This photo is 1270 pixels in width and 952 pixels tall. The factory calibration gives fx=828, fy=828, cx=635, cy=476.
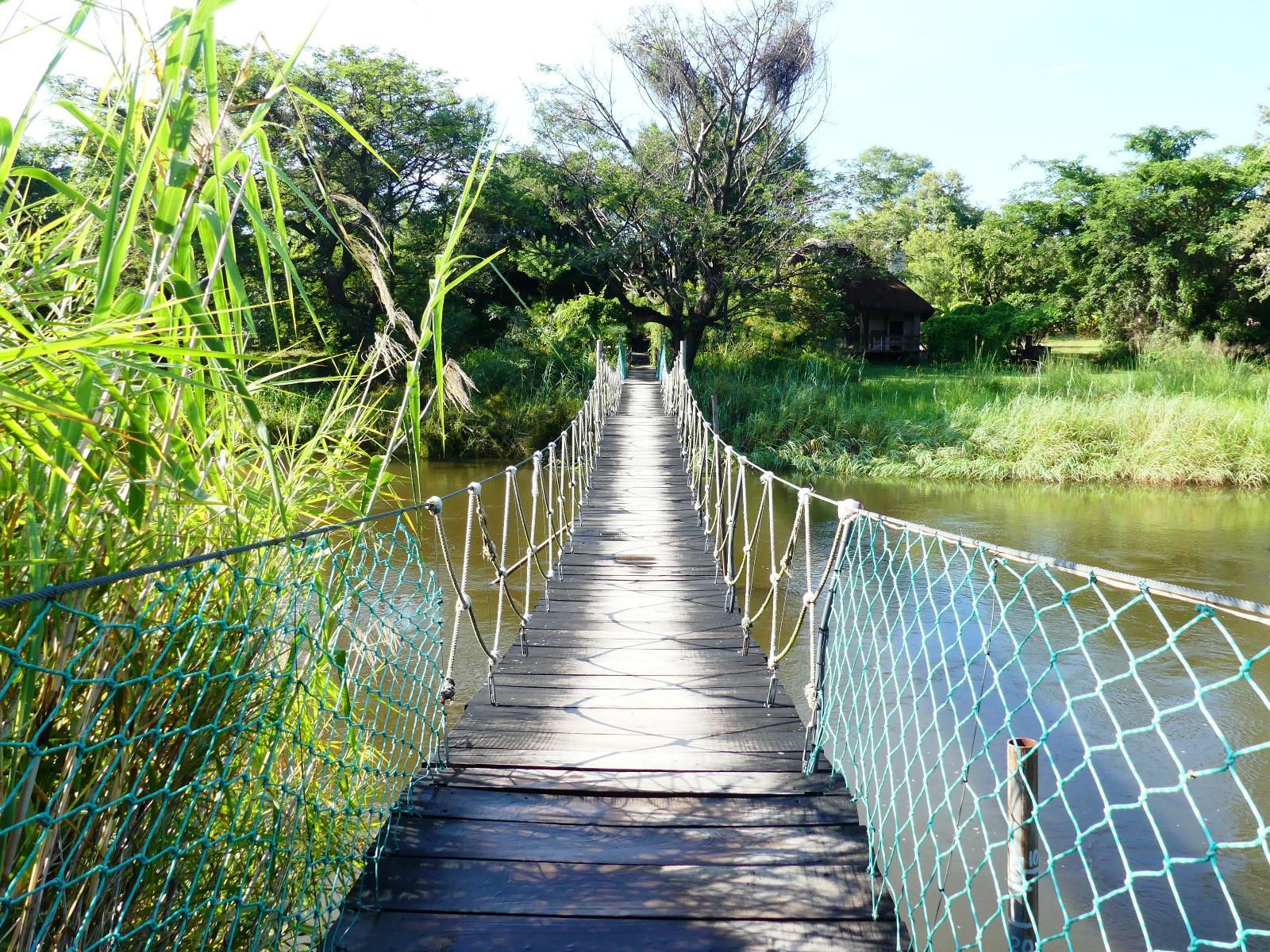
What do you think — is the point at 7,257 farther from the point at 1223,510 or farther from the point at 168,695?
the point at 1223,510

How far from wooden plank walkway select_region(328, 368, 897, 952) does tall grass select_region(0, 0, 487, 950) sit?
317 millimetres

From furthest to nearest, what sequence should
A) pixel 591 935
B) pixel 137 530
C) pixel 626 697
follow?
pixel 626 697, pixel 591 935, pixel 137 530

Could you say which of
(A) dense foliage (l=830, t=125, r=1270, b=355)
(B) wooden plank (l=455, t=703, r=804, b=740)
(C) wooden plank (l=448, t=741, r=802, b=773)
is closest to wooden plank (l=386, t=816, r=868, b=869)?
(C) wooden plank (l=448, t=741, r=802, b=773)

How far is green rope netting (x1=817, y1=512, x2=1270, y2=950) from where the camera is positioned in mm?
1812

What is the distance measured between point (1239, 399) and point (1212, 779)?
1095cm

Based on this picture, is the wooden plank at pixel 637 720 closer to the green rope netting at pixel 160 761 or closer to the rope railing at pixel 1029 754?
the rope railing at pixel 1029 754

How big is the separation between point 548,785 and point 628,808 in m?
0.21

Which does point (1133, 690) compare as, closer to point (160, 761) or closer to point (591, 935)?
point (591, 935)

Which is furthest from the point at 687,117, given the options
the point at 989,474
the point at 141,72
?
the point at 141,72

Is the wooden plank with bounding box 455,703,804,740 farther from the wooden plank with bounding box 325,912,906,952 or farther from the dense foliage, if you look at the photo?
the dense foliage

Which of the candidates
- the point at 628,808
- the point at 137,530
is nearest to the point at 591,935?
the point at 628,808

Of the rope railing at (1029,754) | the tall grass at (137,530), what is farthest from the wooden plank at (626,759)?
the tall grass at (137,530)

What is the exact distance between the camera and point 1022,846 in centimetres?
125

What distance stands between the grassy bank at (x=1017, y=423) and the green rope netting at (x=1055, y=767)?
20.2 feet
